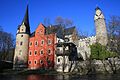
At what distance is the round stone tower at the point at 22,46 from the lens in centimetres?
4966

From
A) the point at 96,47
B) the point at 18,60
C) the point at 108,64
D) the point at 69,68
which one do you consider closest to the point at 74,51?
the point at 96,47

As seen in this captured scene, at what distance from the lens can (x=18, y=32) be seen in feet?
172

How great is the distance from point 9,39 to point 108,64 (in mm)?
39556

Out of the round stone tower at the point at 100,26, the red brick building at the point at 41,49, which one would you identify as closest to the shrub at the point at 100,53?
the round stone tower at the point at 100,26

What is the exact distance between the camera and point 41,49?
50.4 metres

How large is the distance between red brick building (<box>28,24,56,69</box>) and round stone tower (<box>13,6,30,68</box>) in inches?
56.3

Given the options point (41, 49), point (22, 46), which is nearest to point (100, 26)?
point (41, 49)

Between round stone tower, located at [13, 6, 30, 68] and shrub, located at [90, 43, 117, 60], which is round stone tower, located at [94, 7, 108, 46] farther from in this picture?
round stone tower, located at [13, 6, 30, 68]

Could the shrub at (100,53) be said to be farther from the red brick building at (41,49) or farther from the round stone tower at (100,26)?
the red brick building at (41,49)

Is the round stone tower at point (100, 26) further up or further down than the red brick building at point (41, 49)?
further up

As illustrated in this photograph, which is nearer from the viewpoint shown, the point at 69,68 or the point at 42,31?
the point at 69,68

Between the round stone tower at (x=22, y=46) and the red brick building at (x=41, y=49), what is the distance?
1.43 meters

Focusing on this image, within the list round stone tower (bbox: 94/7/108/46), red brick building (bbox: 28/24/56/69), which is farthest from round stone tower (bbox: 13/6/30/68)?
round stone tower (bbox: 94/7/108/46)

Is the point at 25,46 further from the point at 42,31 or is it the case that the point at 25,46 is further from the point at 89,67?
the point at 89,67
